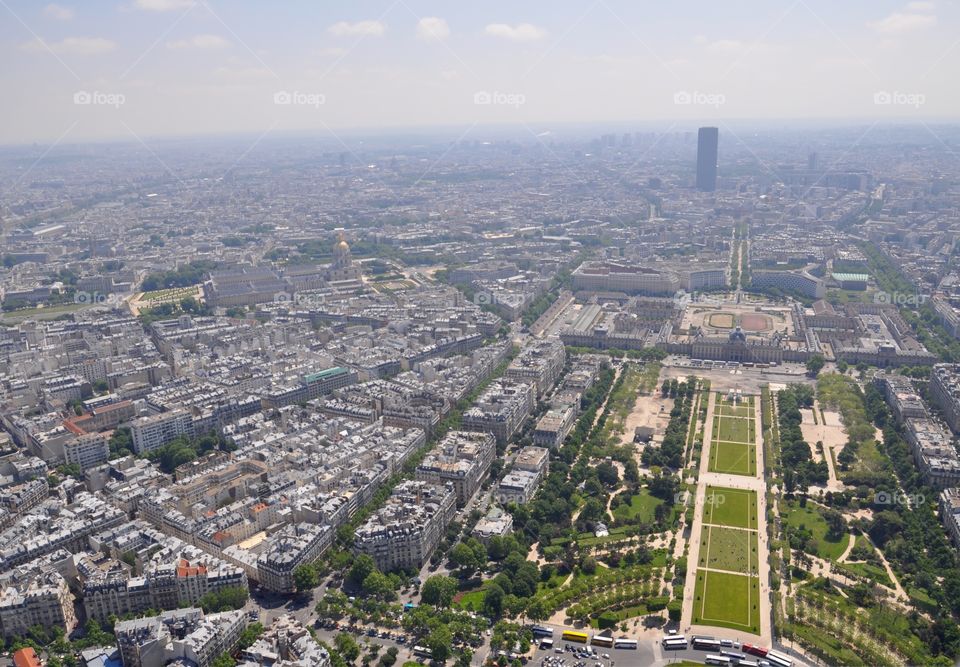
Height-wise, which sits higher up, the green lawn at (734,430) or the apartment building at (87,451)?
the apartment building at (87,451)

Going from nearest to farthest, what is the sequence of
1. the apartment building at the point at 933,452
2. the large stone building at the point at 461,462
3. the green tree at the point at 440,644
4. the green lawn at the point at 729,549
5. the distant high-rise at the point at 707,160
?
the green tree at the point at 440,644 < the green lawn at the point at 729,549 < the apartment building at the point at 933,452 < the large stone building at the point at 461,462 < the distant high-rise at the point at 707,160

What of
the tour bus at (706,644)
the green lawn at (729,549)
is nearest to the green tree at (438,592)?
the tour bus at (706,644)

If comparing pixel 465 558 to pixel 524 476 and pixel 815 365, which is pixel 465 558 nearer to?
pixel 524 476

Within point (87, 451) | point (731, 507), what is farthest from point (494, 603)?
point (87, 451)

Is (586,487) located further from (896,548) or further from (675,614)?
(896,548)

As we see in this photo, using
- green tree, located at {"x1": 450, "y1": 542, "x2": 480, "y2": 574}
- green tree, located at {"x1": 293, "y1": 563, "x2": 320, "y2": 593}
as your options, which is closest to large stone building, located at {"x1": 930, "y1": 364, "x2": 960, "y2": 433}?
green tree, located at {"x1": 450, "y1": 542, "x2": 480, "y2": 574}

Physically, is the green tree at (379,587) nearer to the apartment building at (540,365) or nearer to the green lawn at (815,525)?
the green lawn at (815,525)
